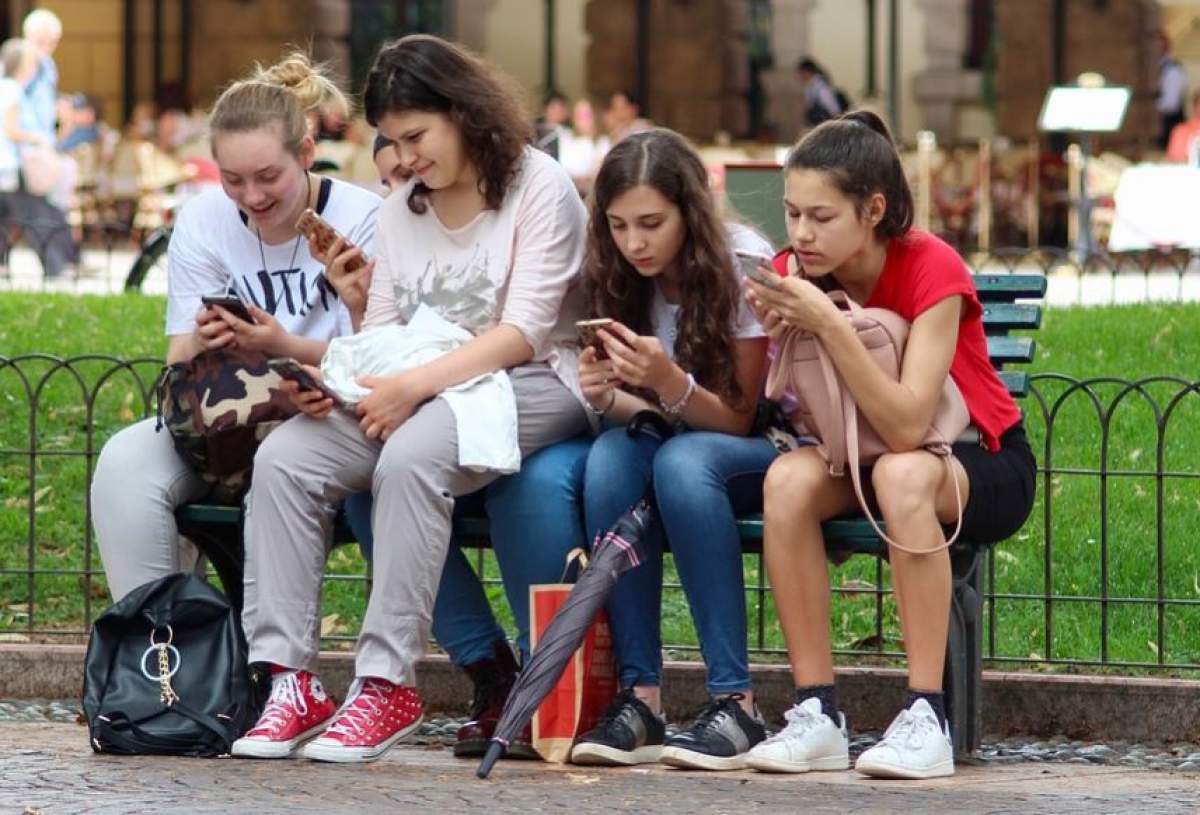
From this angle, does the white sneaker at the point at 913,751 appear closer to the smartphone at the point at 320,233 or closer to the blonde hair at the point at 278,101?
the smartphone at the point at 320,233

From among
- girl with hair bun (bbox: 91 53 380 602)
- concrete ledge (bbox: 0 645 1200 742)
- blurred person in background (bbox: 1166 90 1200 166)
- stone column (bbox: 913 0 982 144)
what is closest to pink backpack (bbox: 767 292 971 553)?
concrete ledge (bbox: 0 645 1200 742)

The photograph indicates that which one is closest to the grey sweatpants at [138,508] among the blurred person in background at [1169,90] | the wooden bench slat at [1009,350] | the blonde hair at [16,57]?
the wooden bench slat at [1009,350]

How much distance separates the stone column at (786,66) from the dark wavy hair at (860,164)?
20624 millimetres

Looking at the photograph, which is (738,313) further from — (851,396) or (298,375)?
(298,375)

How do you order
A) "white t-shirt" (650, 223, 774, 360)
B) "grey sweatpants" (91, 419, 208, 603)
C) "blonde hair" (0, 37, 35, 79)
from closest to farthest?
"white t-shirt" (650, 223, 774, 360) < "grey sweatpants" (91, 419, 208, 603) < "blonde hair" (0, 37, 35, 79)

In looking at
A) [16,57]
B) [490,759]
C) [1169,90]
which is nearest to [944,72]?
[1169,90]

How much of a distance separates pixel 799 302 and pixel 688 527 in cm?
54

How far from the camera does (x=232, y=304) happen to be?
5566 mm

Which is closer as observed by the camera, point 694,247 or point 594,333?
point 594,333

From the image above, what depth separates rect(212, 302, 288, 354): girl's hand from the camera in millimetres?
5559

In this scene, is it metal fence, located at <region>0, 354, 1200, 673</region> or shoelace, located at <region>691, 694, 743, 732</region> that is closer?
shoelace, located at <region>691, 694, 743, 732</region>

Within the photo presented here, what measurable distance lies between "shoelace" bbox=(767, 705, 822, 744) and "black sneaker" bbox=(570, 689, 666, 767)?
0.27 metres

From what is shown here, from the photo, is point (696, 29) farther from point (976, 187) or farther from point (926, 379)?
point (926, 379)

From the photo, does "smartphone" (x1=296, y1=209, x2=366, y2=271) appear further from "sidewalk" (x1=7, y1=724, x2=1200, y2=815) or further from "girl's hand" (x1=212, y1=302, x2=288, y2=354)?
"sidewalk" (x1=7, y1=724, x2=1200, y2=815)
